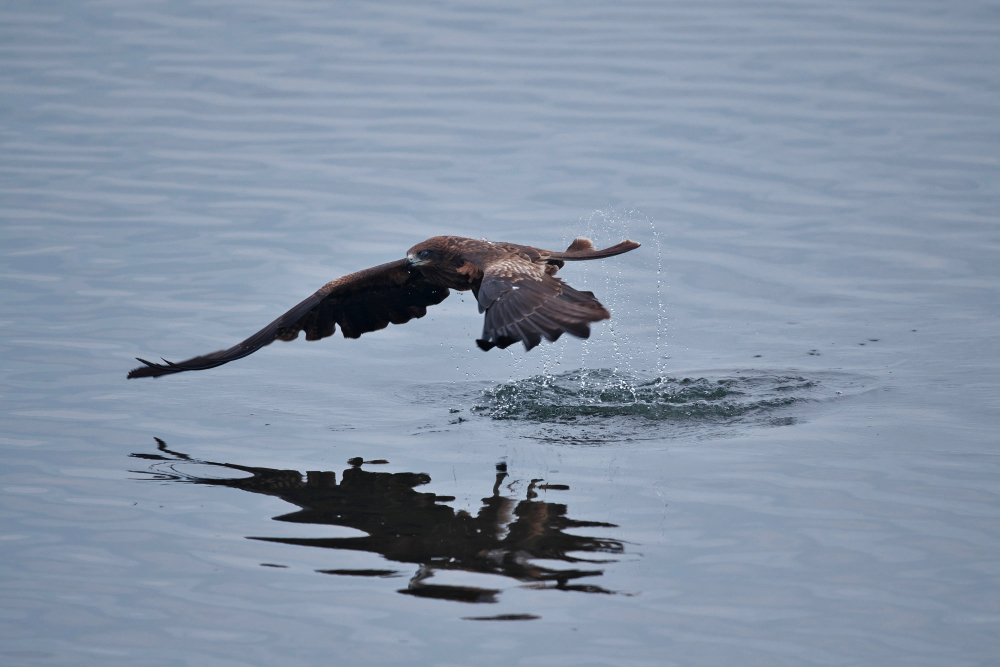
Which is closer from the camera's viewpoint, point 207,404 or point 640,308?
point 207,404

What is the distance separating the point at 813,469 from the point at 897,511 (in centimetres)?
74

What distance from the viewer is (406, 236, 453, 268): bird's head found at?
9.25 m

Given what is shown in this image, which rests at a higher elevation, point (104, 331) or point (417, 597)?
point (104, 331)

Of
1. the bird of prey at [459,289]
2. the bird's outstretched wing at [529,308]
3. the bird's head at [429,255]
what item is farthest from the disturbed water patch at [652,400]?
the bird's outstretched wing at [529,308]

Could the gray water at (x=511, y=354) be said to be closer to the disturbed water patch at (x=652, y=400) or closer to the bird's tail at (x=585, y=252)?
the disturbed water patch at (x=652, y=400)

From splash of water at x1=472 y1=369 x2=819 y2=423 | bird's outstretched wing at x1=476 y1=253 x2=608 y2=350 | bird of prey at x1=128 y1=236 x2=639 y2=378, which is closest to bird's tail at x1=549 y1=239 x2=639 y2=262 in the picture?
bird of prey at x1=128 y1=236 x2=639 y2=378

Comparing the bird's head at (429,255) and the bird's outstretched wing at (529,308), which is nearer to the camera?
the bird's outstretched wing at (529,308)

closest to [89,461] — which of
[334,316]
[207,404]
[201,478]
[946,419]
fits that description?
[201,478]

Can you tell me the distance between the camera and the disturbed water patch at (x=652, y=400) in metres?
8.85

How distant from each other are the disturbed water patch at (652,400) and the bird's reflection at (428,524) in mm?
1245

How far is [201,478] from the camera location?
7910 mm

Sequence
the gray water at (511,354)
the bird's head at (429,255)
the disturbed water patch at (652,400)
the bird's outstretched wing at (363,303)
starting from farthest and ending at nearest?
the bird's outstretched wing at (363,303), the bird's head at (429,255), the disturbed water patch at (652,400), the gray water at (511,354)

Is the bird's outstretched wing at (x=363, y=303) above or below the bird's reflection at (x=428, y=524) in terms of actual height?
above

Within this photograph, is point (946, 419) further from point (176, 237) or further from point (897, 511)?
point (176, 237)
